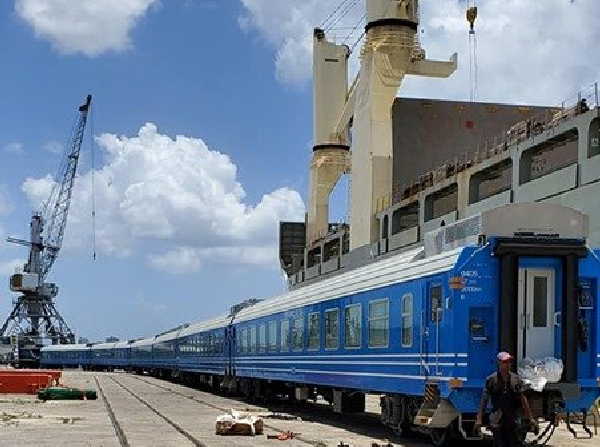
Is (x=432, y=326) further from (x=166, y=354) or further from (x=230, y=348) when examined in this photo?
(x=166, y=354)

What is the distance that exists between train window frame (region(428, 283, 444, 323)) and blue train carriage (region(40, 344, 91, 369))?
91.5 meters

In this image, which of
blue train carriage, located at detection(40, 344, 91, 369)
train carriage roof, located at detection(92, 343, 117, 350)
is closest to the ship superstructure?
train carriage roof, located at detection(92, 343, 117, 350)

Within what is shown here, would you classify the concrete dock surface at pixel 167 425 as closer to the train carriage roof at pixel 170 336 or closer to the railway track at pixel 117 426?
the railway track at pixel 117 426

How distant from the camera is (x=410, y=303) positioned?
17.5 m

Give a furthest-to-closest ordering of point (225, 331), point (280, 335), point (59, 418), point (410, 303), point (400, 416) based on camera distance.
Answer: point (225, 331), point (280, 335), point (59, 418), point (400, 416), point (410, 303)

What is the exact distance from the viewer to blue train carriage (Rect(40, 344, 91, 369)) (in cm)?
10585

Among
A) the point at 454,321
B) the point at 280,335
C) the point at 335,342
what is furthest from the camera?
the point at 280,335

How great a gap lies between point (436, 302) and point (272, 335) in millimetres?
14309

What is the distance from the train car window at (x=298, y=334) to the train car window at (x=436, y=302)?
9.73m

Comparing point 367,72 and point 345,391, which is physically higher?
point 367,72

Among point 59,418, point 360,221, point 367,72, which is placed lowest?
point 59,418

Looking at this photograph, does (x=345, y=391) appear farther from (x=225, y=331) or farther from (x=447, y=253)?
(x=225, y=331)

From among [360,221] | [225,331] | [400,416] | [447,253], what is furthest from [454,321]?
[360,221]

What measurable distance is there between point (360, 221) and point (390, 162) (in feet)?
23.2
